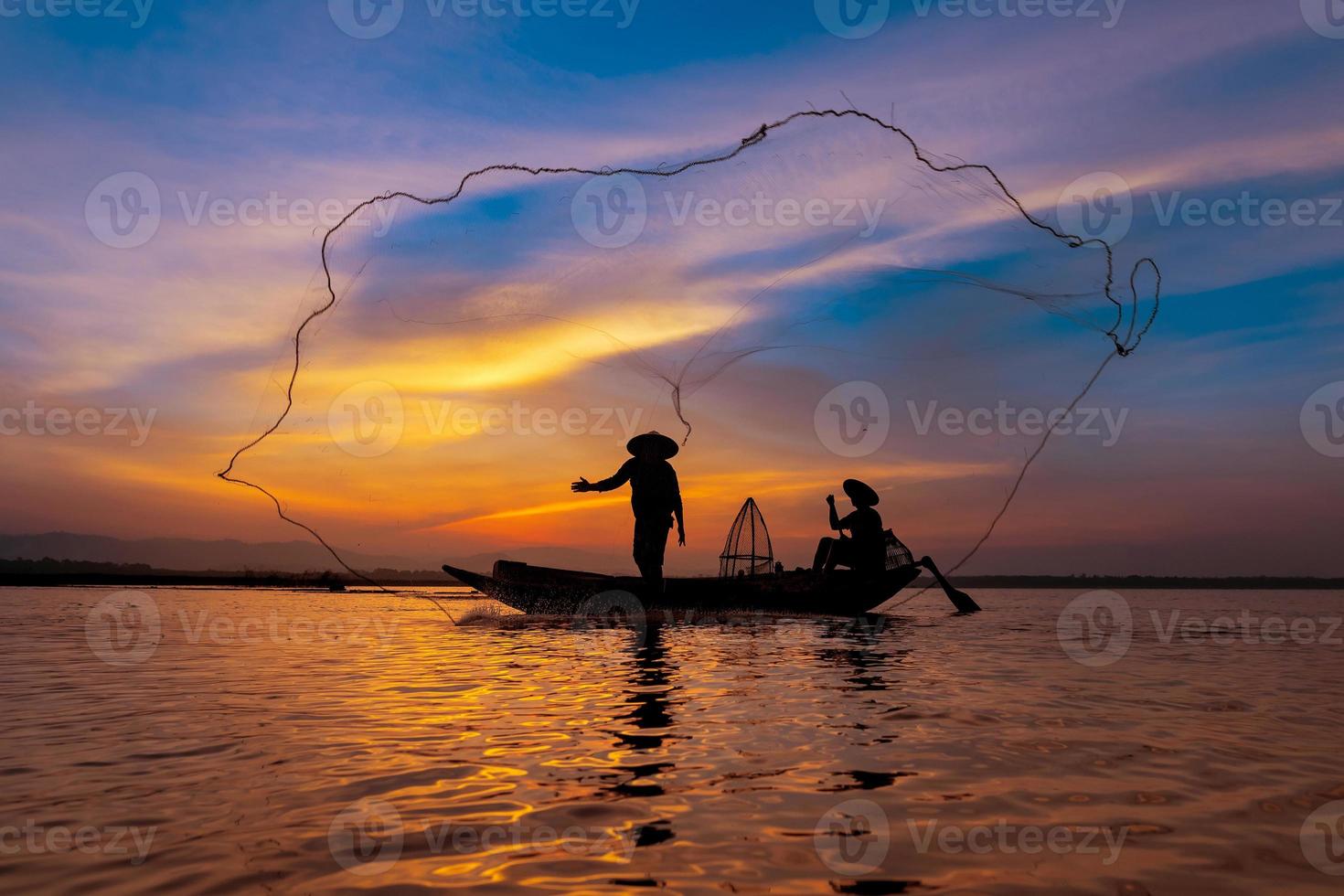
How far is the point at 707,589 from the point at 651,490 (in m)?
3.79

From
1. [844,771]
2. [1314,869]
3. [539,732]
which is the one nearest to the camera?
[1314,869]

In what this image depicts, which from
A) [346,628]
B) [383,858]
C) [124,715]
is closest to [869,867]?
[383,858]

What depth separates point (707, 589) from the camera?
23.1 m

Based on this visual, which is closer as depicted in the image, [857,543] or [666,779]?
[666,779]

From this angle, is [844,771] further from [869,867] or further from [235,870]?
[235,870]

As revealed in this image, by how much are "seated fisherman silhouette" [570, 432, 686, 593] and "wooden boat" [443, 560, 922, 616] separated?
1.90 m

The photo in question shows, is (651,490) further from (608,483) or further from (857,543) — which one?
(857,543)

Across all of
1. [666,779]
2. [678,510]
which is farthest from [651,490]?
[666,779]

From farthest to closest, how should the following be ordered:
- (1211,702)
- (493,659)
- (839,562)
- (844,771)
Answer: (839,562)
(493,659)
(1211,702)
(844,771)

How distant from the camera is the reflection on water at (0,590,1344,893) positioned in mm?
4219

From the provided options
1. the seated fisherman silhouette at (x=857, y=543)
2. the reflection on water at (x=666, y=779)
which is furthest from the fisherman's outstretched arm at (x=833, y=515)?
the reflection on water at (x=666, y=779)

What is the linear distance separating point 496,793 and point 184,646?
14.4 m

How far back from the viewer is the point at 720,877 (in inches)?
159

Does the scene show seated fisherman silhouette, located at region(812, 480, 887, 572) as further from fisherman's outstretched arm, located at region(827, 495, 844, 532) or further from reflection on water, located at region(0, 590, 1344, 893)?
reflection on water, located at region(0, 590, 1344, 893)
